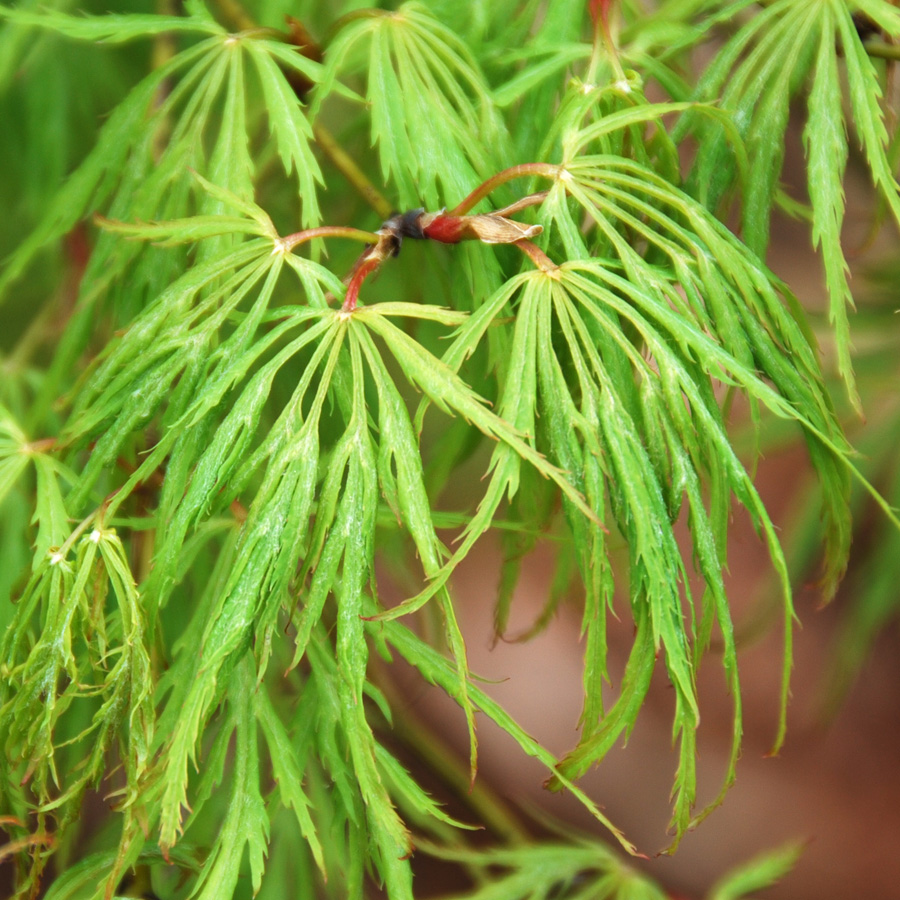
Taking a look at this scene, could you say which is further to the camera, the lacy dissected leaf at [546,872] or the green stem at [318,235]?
the lacy dissected leaf at [546,872]

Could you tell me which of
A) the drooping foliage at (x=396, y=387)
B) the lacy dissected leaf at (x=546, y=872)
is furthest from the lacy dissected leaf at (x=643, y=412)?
the lacy dissected leaf at (x=546, y=872)

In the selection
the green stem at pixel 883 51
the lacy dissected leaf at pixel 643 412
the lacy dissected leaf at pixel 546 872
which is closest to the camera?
the lacy dissected leaf at pixel 643 412

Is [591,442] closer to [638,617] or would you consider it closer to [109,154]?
[638,617]

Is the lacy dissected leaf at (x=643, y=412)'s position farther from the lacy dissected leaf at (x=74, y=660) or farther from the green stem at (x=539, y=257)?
the lacy dissected leaf at (x=74, y=660)

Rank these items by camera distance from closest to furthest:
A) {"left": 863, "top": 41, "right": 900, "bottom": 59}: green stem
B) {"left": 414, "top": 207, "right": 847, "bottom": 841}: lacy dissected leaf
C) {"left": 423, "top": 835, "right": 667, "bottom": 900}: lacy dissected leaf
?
{"left": 414, "top": 207, "right": 847, "bottom": 841}: lacy dissected leaf, {"left": 863, "top": 41, "right": 900, "bottom": 59}: green stem, {"left": 423, "top": 835, "right": 667, "bottom": 900}: lacy dissected leaf

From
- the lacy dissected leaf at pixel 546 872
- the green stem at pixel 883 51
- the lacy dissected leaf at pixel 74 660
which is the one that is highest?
the green stem at pixel 883 51

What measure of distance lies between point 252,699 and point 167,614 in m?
0.20

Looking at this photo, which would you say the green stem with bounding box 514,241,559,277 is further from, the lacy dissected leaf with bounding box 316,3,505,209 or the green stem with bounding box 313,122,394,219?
the green stem with bounding box 313,122,394,219

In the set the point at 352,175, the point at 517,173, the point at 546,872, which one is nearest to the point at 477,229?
the point at 517,173

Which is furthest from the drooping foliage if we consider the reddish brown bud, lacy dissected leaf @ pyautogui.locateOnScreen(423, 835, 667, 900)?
lacy dissected leaf @ pyautogui.locateOnScreen(423, 835, 667, 900)

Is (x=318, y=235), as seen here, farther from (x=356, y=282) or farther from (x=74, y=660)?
(x=74, y=660)

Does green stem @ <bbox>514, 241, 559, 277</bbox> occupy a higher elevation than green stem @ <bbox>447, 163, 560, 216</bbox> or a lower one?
lower

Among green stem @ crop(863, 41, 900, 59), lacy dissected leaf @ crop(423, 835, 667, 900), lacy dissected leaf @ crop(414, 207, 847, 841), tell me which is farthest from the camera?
lacy dissected leaf @ crop(423, 835, 667, 900)

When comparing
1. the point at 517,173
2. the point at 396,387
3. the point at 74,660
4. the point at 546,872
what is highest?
the point at 517,173
